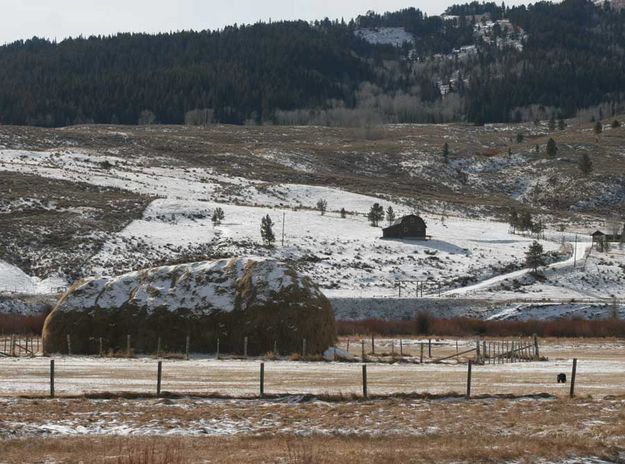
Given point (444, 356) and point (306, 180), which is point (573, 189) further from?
point (444, 356)

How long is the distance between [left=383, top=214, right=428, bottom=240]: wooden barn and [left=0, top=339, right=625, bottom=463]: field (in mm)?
65935

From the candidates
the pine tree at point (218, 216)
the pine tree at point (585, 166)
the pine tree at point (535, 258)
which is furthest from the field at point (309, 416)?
the pine tree at point (585, 166)

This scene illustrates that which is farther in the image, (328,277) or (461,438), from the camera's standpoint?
(328,277)

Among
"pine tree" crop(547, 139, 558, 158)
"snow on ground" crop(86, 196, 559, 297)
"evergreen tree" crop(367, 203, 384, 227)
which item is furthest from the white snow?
"pine tree" crop(547, 139, 558, 158)

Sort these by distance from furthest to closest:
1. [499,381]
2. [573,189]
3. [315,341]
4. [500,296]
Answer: [573,189]
[500,296]
[315,341]
[499,381]

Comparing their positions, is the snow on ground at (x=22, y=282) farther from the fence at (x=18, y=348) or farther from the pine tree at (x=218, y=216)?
the pine tree at (x=218, y=216)

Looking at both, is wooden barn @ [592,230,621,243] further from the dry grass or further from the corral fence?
the dry grass

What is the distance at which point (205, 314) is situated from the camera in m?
44.4

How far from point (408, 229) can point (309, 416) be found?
259 ft

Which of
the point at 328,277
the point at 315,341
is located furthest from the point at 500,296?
the point at 315,341

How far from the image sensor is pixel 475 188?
165m

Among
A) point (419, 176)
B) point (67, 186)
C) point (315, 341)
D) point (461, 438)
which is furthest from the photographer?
point (419, 176)

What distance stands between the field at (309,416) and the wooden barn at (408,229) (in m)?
65.9

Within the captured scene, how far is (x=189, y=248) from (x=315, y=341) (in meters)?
46.0
